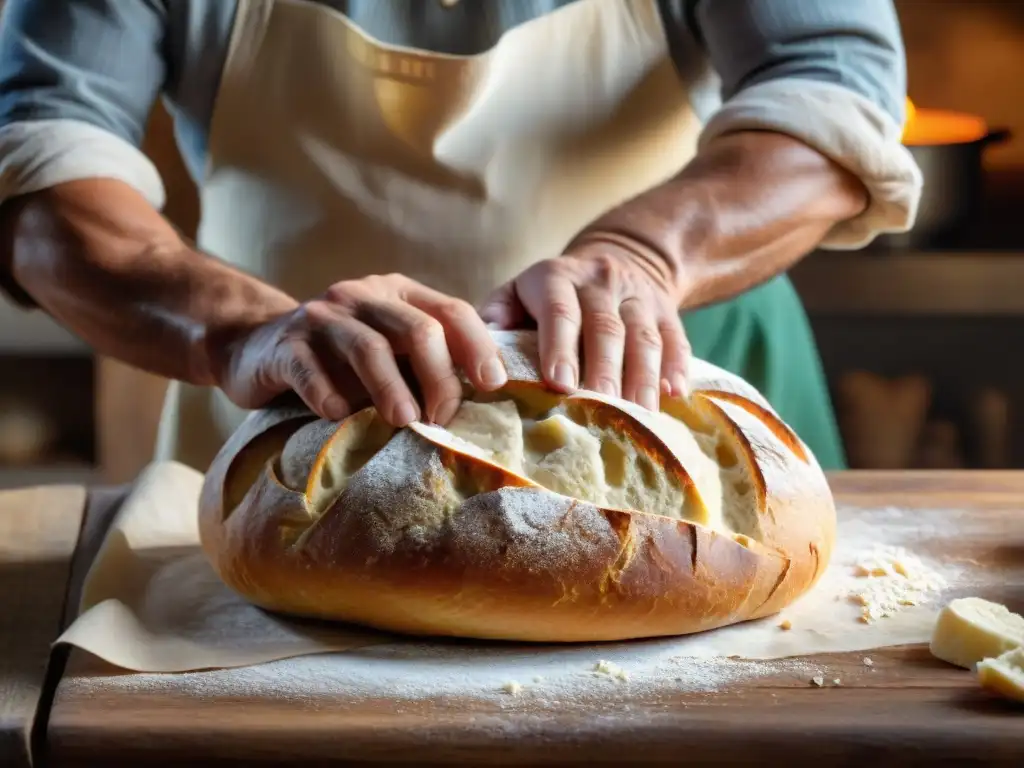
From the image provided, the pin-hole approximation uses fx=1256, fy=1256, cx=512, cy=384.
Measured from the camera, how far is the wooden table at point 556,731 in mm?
665

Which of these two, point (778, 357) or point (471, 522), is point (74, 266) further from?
point (778, 357)

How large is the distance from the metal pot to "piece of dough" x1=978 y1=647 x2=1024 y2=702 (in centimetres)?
130

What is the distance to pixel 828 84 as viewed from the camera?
118 cm

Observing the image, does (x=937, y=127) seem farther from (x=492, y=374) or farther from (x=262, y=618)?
(x=262, y=618)

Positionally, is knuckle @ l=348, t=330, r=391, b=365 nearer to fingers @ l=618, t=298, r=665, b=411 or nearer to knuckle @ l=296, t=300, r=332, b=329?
knuckle @ l=296, t=300, r=332, b=329

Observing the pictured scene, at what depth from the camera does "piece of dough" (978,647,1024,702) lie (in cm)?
69

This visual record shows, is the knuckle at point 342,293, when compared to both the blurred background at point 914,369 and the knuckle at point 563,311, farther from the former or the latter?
the blurred background at point 914,369

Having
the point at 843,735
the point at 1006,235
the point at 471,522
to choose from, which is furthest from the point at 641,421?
the point at 1006,235

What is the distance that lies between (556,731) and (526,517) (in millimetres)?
156

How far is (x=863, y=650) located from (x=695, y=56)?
76 cm

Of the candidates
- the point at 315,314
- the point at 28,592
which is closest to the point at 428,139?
the point at 315,314

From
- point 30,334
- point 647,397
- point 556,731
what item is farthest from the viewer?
point 30,334

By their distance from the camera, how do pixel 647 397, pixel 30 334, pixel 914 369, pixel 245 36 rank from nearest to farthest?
pixel 647 397 < pixel 245 36 < pixel 30 334 < pixel 914 369

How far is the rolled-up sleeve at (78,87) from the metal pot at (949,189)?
1.16 m
